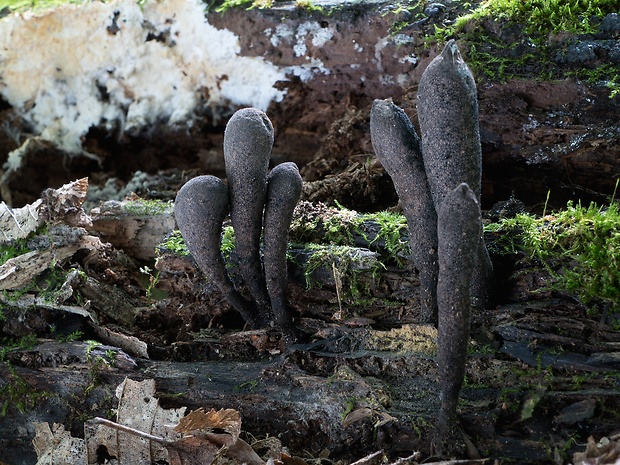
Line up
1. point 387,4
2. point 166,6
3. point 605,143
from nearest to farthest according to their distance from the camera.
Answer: point 605,143
point 387,4
point 166,6

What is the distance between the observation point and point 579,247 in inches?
82.2

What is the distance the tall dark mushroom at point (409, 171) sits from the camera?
2.00m

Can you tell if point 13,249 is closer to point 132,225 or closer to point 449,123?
point 132,225

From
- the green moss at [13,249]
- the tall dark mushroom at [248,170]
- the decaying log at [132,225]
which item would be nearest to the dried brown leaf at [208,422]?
the tall dark mushroom at [248,170]

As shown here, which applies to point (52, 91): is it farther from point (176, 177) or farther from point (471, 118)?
point (471, 118)

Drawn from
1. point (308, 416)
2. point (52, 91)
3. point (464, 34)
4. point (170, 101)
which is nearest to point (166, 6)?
point (170, 101)

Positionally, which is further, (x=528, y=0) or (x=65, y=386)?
(x=528, y=0)

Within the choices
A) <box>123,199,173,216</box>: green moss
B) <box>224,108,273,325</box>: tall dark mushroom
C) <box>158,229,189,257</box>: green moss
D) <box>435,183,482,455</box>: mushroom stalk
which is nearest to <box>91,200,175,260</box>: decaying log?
<box>123,199,173,216</box>: green moss

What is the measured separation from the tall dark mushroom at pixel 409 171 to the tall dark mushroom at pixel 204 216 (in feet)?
1.88

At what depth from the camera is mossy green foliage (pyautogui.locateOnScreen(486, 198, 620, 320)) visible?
199 cm

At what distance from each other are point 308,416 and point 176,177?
6.74 ft

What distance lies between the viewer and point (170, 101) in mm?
3809

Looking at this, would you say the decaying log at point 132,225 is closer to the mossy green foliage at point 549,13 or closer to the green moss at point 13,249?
the green moss at point 13,249

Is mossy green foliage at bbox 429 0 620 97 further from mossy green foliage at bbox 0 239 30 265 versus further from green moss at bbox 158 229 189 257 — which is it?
mossy green foliage at bbox 0 239 30 265
